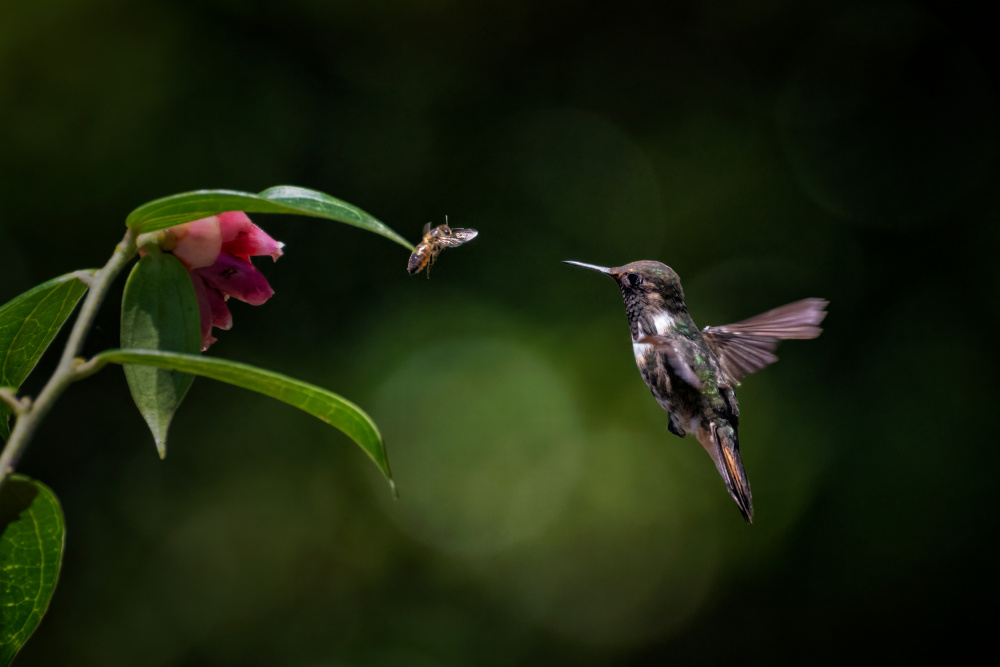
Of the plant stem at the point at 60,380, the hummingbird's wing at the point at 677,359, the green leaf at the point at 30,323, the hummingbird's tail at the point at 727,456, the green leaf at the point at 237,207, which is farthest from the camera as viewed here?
the hummingbird's wing at the point at 677,359

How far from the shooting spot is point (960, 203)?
4020mm

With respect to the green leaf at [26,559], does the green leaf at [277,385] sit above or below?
above

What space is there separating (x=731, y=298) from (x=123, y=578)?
9.30ft

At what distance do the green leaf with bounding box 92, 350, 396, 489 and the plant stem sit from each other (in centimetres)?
2

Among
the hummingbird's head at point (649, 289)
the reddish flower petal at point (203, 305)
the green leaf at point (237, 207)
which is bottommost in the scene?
the reddish flower petal at point (203, 305)

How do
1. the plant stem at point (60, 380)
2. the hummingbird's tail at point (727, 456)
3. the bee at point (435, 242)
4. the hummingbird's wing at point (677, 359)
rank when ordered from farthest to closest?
the bee at point (435, 242), the hummingbird's wing at point (677, 359), the hummingbird's tail at point (727, 456), the plant stem at point (60, 380)

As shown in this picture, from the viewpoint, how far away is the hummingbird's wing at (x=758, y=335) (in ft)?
4.64

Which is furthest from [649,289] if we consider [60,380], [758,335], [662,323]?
[60,380]

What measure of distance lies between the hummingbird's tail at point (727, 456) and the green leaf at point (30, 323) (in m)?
0.87

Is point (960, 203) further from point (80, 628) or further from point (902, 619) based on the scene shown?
point (80, 628)

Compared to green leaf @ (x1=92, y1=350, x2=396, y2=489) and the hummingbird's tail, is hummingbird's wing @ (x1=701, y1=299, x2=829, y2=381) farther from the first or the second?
green leaf @ (x1=92, y1=350, x2=396, y2=489)

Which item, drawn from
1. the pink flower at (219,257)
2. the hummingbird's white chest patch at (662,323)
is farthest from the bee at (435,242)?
the pink flower at (219,257)

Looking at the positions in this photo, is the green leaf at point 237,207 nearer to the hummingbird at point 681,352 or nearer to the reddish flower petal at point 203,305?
the reddish flower petal at point 203,305

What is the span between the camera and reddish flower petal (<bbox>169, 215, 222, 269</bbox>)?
859 millimetres
